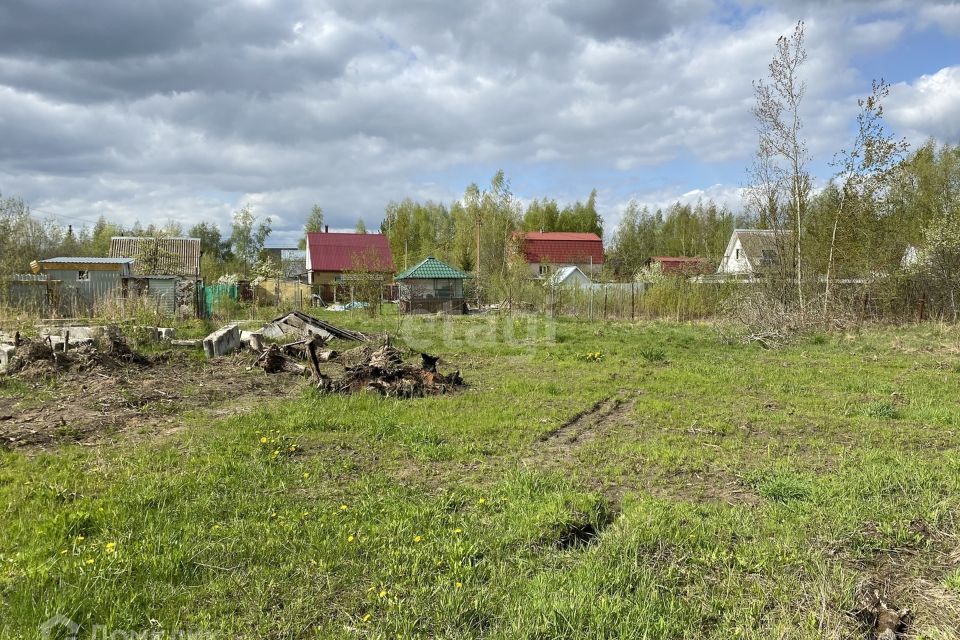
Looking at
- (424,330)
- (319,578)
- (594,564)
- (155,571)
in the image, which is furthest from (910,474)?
(424,330)

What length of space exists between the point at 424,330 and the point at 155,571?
1374 centimetres

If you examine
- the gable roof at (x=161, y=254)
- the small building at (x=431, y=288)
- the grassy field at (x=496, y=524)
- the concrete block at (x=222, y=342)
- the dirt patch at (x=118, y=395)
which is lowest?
the grassy field at (x=496, y=524)

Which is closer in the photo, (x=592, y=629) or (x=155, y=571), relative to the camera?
(x=592, y=629)

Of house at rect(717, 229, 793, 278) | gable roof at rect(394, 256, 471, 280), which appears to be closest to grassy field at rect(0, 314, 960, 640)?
house at rect(717, 229, 793, 278)

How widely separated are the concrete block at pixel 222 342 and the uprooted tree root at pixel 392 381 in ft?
12.6

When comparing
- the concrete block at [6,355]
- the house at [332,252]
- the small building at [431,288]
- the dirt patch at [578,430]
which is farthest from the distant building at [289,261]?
the dirt patch at [578,430]

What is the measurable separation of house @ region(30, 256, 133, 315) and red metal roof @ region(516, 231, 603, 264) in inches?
1179

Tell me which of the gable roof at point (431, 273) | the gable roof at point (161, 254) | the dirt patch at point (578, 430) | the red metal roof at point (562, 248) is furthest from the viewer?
the red metal roof at point (562, 248)

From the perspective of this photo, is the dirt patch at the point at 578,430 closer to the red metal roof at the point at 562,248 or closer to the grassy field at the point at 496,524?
the grassy field at the point at 496,524

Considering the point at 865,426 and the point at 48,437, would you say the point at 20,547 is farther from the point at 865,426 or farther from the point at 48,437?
the point at 865,426

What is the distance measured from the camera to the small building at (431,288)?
28.7 meters

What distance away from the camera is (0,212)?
30.5 meters

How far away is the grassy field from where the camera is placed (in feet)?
9.04

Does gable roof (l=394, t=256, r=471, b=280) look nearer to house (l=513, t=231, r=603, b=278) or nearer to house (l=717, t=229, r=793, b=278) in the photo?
house (l=717, t=229, r=793, b=278)
